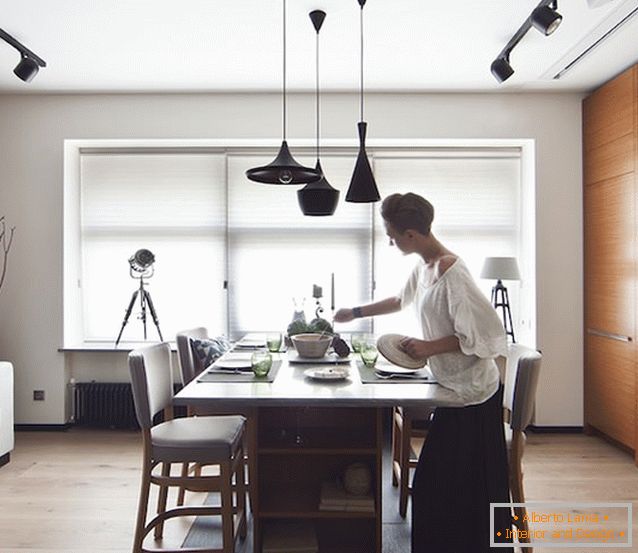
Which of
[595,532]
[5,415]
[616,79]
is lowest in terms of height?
[595,532]

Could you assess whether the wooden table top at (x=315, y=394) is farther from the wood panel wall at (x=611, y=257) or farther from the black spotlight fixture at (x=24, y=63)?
the black spotlight fixture at (x=24, y=63)

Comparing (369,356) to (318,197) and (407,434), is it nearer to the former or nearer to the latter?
(407,434)

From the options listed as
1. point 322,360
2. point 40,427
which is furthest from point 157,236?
point 322,360

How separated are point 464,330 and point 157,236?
3.29 metres

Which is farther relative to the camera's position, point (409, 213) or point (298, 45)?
point (298, 45)

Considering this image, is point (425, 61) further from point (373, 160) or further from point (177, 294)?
point (177, 294)

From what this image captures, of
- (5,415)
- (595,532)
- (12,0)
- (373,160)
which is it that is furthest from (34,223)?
(595,532)

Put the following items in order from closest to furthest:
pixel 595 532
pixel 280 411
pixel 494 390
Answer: pixel 494 390
pixel 280 411
pixel 595 532

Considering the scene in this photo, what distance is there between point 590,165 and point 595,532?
8.57 feet

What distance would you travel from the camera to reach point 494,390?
1.96 m

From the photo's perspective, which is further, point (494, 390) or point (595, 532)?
point (595, 532)

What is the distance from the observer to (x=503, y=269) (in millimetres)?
3916

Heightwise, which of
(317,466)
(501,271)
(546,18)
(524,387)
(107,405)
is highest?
(546,18)

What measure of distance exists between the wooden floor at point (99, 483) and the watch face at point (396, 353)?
1.26m
